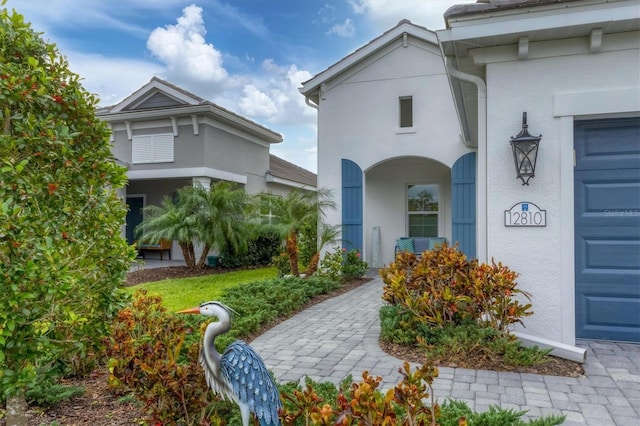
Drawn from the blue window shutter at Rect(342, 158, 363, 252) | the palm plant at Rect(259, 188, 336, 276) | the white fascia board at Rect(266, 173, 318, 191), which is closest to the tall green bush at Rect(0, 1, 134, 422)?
the palm plant at Rect(259, 188, 336, 276)

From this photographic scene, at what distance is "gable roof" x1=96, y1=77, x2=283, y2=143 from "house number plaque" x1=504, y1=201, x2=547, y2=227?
1111cm

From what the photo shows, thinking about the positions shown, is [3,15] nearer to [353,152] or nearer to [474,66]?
[474,66]

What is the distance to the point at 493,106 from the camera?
16.1ft

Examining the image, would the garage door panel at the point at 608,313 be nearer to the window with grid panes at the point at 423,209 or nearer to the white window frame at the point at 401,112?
the white window frame at the point at 401,112

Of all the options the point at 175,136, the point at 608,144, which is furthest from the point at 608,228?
the point at 175,136

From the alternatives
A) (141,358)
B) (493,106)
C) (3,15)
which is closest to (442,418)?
(141,358)

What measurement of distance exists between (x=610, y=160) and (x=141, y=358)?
5145 millimetres

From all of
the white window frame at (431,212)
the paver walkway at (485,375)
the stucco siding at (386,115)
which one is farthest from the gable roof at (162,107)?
the paver walkway at (485,375)

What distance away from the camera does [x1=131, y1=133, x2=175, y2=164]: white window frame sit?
14.5m

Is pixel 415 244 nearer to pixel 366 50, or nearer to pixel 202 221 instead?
pixel 366 50

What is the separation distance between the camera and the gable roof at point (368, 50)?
11.2 m

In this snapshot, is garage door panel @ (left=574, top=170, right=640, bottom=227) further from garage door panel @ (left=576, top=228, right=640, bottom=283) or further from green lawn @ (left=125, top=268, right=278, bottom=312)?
green lawn @ (left=125, top=268, right=278, bottom=312)

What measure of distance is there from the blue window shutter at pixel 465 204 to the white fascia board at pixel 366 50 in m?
3.35

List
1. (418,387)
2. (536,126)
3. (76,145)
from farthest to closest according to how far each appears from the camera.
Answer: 1. (536,126)
2. (76,145)
3. (418,387)
